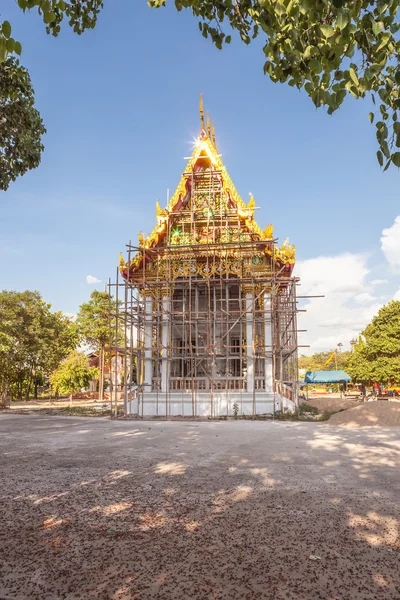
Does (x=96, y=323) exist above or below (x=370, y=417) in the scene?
above

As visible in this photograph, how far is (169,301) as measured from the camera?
2066 cm

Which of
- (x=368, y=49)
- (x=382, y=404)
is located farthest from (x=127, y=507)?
(x=382, y=404)

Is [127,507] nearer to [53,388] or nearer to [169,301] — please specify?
[169,301]

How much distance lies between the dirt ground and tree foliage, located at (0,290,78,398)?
24.3m

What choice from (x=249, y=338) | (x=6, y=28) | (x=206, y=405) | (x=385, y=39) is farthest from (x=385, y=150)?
(x=249, y=338)

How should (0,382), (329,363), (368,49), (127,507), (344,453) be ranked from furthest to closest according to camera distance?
1. (329,363)
2. (0,382)
3. (344,453)
4. (127,507)
5. (368,49)

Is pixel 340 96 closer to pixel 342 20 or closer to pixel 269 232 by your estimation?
pixel 342 20

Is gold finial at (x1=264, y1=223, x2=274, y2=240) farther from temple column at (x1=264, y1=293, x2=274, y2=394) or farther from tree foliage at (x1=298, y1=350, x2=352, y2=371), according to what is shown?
tree foliage at (x1=298, y1=350, x2=352, y2=371)

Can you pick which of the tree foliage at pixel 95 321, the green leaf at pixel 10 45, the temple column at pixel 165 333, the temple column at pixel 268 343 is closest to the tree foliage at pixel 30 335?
the tree foliage at pixel 95 321

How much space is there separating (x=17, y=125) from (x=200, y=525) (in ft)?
19.4

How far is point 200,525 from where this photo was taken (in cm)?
476

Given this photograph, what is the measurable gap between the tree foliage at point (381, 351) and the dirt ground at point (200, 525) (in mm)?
28791

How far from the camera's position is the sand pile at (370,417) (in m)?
15.6

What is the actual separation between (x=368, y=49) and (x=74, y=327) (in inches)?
1447
